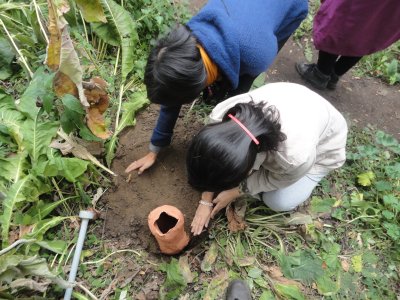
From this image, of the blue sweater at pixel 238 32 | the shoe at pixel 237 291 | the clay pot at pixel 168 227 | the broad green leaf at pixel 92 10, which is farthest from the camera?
the broad green leaf at pixel 92 10

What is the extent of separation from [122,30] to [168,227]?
4.32 ft

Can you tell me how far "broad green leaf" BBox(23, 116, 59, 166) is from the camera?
5.69 feet

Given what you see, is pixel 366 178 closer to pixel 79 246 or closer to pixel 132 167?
pixel 132 167

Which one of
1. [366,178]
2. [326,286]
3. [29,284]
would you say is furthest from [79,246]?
[366,178]

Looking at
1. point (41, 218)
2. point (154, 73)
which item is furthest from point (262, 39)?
point (41, 218)

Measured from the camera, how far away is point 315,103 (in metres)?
1.57

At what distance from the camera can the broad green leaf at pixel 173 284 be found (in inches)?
64.7

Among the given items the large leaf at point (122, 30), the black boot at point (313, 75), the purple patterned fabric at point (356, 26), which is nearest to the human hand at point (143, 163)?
the large leaf at point (122, 30)

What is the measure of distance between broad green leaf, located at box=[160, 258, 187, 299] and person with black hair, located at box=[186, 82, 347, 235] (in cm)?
22

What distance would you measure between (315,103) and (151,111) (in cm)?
103

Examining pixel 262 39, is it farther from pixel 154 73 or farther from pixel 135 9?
pixel 135 9

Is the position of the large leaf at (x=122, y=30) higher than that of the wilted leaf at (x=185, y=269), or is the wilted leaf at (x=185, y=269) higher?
the large leaf at (x=122, y=30)

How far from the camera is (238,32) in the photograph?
150 centimetres

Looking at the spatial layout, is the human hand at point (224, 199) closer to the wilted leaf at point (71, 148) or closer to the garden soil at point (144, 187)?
the garden soil at point (144, 187)
